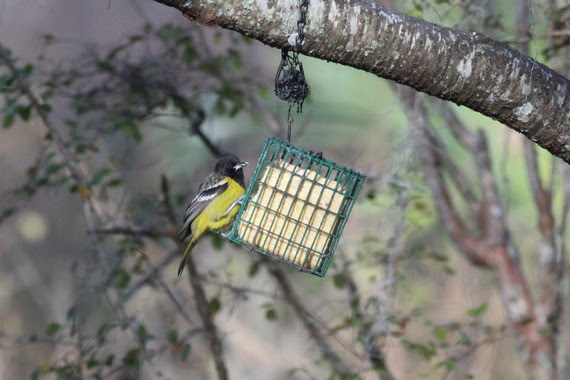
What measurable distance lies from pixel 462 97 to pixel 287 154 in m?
1.11

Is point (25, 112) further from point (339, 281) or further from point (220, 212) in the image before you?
point (339, 281)

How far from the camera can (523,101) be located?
3396 mm

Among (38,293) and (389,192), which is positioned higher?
(389,192)

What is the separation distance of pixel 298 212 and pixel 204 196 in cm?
171

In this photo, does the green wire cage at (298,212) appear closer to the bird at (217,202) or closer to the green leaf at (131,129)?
the bird at (217,202)

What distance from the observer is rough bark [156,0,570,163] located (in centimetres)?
311

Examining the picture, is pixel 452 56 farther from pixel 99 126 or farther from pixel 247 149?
pixel 247 149

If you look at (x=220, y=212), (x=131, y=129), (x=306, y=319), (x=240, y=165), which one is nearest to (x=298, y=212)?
(x=240, y=165)

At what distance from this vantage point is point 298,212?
13.7 ft

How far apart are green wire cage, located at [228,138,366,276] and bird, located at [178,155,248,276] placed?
1.44 meters

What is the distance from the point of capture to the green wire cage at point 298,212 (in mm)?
4145

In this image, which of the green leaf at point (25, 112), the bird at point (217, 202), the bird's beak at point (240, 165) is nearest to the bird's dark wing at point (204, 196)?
the bird at point (217, 202)

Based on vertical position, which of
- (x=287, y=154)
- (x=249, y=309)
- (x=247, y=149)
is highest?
(x=247, y=149)

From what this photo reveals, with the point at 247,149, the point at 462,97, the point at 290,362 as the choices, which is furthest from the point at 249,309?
the point at 462,97
